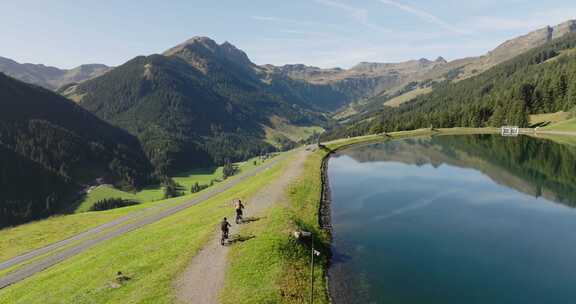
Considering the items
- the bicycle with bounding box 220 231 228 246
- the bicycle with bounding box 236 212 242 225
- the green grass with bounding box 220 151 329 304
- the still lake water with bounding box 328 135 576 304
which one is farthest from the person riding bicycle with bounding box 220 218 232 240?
the still lake water with bounding box 328 135 576 304

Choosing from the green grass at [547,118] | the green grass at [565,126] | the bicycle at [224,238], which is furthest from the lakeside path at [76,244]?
the green grass at [547,118]

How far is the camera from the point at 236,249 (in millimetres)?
38719

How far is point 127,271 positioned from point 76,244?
30.5 metres

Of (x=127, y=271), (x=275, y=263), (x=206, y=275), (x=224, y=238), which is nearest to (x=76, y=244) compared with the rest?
(x=127, y=271)

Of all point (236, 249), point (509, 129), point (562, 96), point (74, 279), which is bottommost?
point (74, 279)

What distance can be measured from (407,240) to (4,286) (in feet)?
175

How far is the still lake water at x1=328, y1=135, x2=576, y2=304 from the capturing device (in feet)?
113

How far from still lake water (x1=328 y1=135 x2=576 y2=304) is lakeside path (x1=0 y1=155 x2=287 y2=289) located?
3566cm

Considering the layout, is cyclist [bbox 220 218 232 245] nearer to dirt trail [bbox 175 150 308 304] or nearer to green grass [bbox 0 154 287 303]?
dirt trail [bbox 175 150 308 304]

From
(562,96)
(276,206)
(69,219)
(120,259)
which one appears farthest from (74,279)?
(562,96)

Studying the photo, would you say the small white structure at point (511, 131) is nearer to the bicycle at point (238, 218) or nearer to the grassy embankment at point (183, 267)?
the grassy embankment at point (183, 267)

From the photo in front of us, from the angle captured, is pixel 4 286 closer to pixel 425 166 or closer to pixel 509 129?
pixel 425 166

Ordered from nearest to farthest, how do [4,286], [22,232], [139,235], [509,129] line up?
[4,286], [139,235], [22,232], [509,129]

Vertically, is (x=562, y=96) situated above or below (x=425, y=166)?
above
